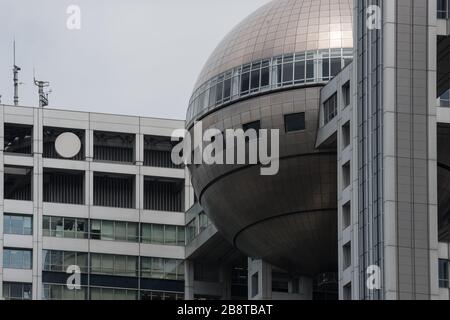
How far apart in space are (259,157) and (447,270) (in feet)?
42.2

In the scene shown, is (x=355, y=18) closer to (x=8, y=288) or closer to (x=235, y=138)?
(x=235, y=138)

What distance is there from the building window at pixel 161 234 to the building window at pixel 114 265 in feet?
6.72

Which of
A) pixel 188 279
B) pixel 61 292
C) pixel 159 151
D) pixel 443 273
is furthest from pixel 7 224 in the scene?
pixel 443 273

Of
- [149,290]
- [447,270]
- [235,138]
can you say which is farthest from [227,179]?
[149,290]

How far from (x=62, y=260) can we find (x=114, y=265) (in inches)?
160

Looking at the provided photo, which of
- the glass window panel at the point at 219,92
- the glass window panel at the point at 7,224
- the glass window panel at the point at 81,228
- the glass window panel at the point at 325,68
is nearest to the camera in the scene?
the glass window panel at the point at 325,68

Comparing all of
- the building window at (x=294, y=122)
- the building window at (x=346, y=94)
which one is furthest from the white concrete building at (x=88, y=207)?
the building window at (x=346, y=94)

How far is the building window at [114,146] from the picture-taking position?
142 metres

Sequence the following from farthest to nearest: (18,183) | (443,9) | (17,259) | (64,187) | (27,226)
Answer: (18,183) < (64,187) < (27,226) < (17,259) < (443,9)

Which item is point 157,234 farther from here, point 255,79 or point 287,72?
point 287,72

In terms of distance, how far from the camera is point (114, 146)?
14338cm

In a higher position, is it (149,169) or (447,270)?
(149,169)

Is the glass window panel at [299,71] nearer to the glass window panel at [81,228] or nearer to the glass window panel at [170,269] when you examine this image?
the glass window panel at [170,269]

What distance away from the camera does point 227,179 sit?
358ft
